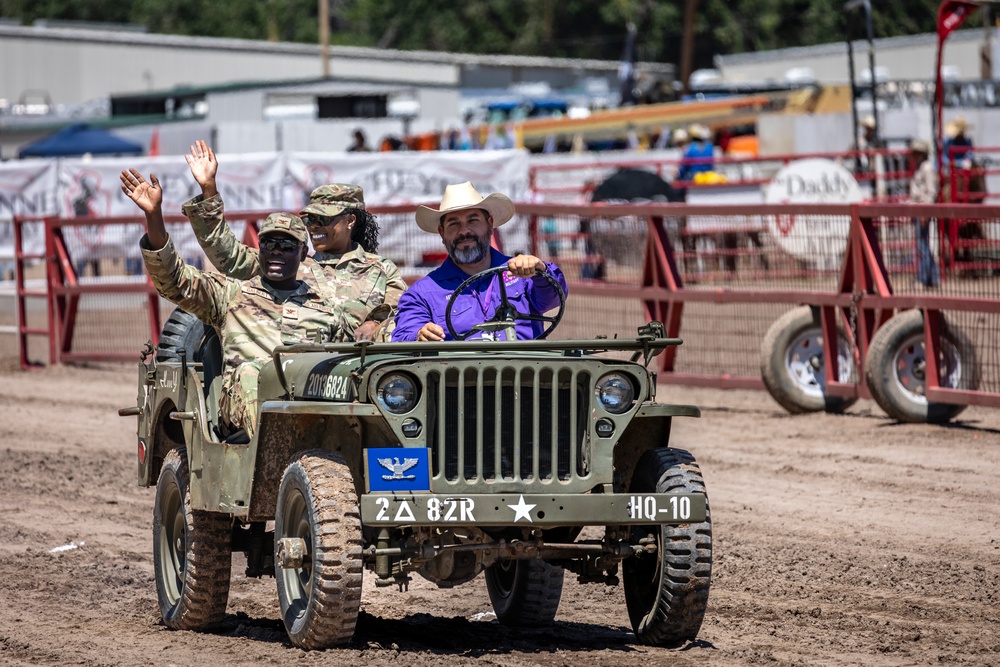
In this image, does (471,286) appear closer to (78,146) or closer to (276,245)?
(276,245)

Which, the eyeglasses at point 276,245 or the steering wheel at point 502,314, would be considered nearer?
the steering wheel at point 502,314

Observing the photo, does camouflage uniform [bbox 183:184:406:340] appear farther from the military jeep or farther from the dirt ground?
the dirt ground

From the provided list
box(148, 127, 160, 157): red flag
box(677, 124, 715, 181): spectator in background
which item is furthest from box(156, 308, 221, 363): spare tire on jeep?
box(148, 127, 160, 157): red flag

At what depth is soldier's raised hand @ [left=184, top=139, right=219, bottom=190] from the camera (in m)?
7.27

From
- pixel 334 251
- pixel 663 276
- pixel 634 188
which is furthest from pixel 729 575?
pixel 634 188

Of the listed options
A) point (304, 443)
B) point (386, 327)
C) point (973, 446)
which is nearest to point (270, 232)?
point (386, 327)

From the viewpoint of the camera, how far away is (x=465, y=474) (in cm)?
543

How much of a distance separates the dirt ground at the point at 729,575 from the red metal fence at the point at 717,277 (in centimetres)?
88

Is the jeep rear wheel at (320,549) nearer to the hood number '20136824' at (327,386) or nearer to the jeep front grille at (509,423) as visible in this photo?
the hood number '20136824' at (327,386)

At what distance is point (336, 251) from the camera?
7.67 m

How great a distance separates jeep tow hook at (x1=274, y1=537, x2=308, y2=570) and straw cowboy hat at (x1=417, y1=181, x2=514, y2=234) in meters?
1.75

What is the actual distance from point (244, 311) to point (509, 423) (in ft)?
5.39

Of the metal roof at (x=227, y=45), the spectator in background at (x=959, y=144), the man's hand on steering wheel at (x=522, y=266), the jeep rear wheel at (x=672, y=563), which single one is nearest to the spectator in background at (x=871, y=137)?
the spectator in background at (x=959, y=144)

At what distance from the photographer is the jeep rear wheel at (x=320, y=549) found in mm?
5246
